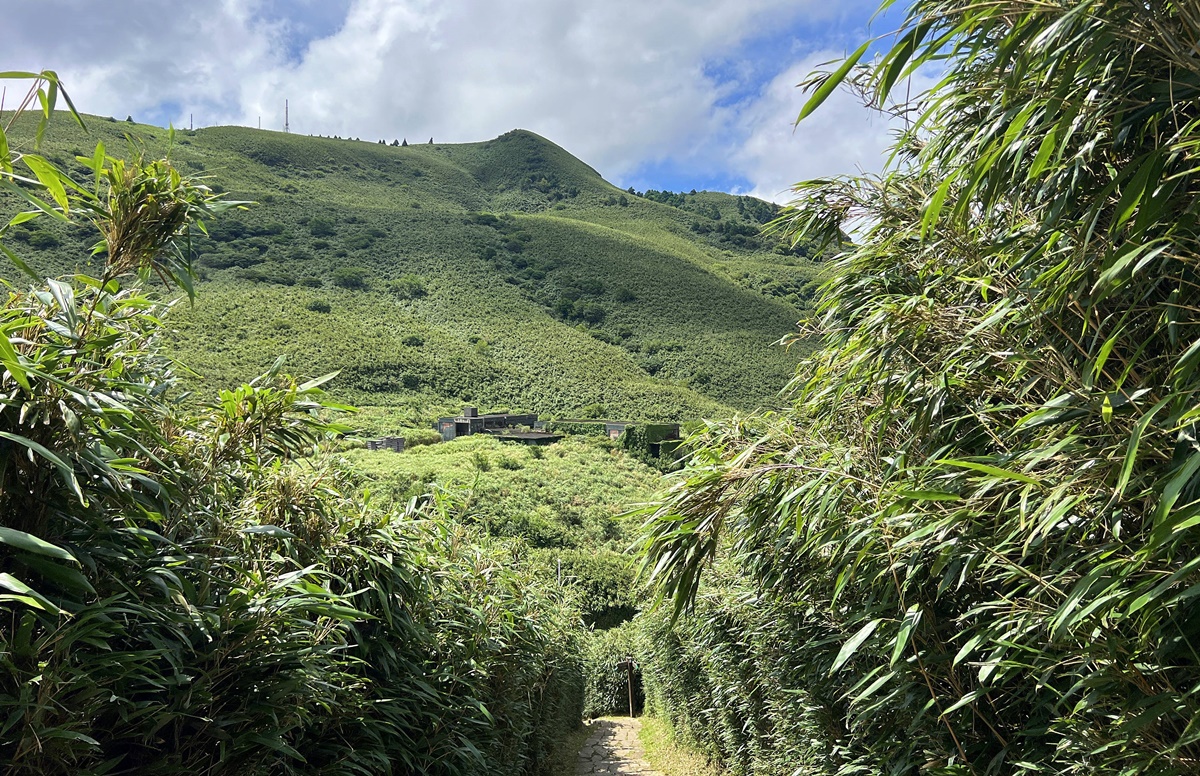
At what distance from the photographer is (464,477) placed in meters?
19.9

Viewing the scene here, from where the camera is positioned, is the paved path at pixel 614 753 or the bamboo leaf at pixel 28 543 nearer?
the bamboo leaf at pixel 28 543

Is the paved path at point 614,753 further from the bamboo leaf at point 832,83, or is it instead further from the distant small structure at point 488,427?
the distant small structure at point 488,427

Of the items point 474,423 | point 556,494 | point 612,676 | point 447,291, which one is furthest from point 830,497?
point 447,291

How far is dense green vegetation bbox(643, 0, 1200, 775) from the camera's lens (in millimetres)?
1117

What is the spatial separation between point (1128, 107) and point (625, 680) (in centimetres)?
1723

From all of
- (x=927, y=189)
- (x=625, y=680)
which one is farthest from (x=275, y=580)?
(x=625, y=680)

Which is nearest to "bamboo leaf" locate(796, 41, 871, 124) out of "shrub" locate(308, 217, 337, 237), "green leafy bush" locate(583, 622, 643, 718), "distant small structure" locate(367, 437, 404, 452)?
"green leafy bush" locate(583, 622, 643, 718)

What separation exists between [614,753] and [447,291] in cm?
3408

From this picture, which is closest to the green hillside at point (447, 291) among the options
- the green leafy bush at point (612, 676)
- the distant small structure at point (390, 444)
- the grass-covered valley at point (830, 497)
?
the distant small structure at point (390, 444)

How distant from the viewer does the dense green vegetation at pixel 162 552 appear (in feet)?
3.76

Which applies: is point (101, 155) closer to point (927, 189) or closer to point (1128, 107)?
point (1128, 107)

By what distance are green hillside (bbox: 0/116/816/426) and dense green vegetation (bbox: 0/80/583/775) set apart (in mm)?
20436

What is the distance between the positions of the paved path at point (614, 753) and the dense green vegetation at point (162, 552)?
6783mm

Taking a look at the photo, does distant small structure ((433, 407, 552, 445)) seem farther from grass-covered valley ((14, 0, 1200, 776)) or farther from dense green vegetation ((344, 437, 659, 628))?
grass-covered valley ((14, 0, 1200, 776))
